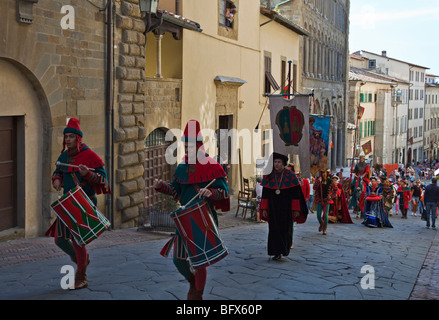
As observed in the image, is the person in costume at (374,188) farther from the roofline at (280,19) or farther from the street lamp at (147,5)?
the roofline at (280,19)

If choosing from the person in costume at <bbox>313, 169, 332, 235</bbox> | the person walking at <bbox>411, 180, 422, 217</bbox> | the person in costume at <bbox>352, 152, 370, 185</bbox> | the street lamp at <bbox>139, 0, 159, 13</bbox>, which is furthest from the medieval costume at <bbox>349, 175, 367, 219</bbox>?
the street lamp at <bbox>139, 0, 159, 13</bbox>

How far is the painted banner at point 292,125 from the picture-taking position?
17.6 m

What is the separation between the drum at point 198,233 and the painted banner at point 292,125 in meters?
11.2

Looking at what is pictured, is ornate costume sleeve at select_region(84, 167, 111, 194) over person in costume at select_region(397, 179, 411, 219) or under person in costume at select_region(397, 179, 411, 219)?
over

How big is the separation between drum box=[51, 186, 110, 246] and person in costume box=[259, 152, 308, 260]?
11.2 ft

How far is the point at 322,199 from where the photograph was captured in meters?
13.8

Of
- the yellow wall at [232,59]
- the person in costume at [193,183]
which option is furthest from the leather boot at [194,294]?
the yellow wall at [232,59]

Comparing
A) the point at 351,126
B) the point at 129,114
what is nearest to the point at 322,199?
the point at 129,114

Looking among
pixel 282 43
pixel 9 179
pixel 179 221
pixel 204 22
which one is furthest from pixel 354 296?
pixel 282 43

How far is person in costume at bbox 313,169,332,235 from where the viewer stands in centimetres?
1363

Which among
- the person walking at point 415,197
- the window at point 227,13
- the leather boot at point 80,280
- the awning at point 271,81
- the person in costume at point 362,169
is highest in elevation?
the window at point 227,13

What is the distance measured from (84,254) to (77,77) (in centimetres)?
567

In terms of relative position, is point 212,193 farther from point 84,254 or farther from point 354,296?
point 354,296

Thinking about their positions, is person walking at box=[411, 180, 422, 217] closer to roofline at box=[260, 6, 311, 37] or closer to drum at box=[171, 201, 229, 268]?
roofline at box=[260, 6, 311, 37]
